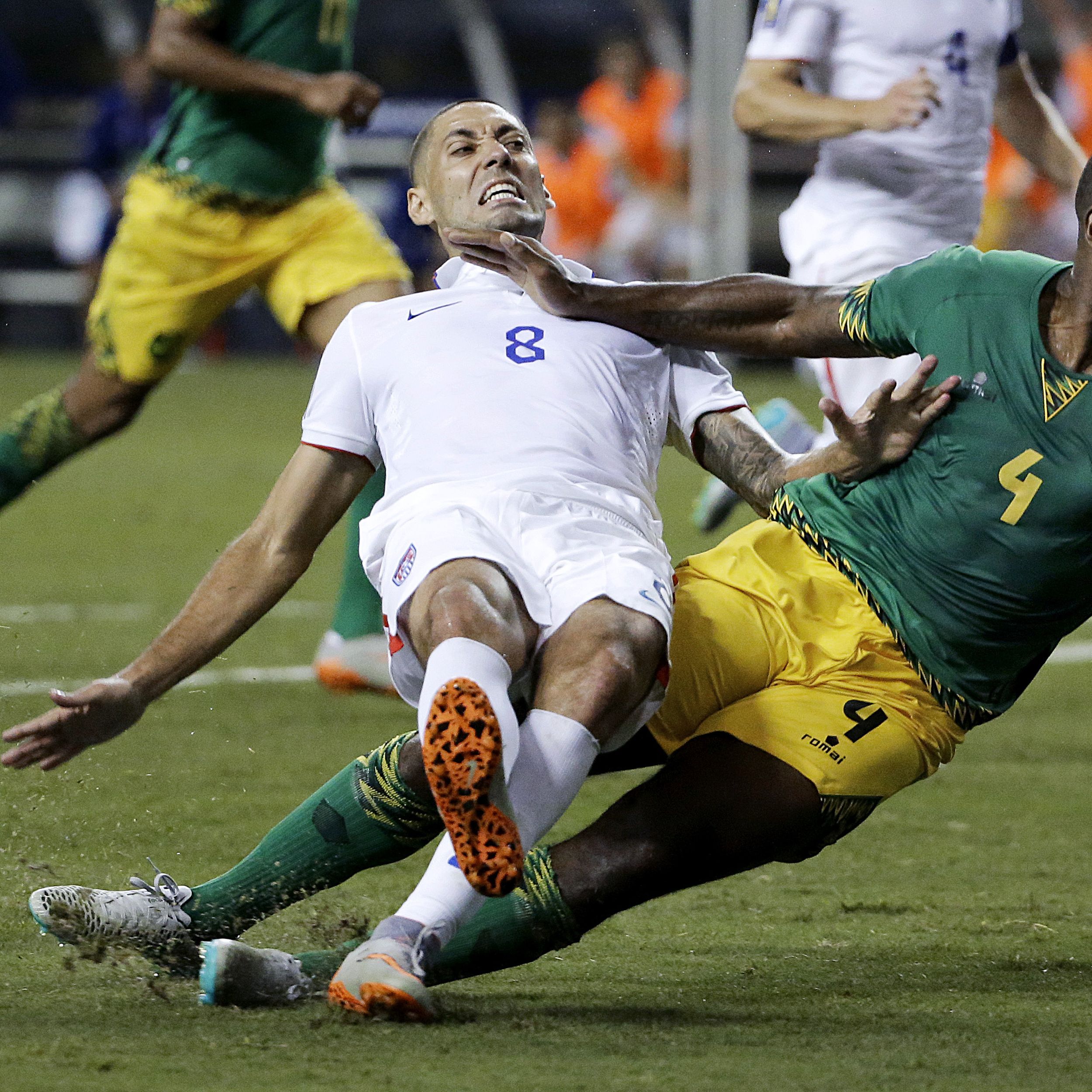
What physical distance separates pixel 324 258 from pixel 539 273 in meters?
2.68

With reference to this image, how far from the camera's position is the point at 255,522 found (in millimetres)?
3418

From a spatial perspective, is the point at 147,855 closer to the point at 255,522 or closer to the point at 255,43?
the point at 255,522

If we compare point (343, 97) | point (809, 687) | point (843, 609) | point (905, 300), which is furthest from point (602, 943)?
point (343, 97)

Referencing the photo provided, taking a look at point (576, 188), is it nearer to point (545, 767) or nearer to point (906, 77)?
point (906, 77)

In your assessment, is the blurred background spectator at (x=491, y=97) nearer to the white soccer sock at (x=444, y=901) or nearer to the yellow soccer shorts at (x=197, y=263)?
the yellow soccer shorts at (x=197, y=263)

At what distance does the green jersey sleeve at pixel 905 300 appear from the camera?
3.41 m

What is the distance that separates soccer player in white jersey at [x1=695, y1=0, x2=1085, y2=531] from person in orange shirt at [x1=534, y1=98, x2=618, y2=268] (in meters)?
11.9

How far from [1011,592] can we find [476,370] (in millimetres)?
932

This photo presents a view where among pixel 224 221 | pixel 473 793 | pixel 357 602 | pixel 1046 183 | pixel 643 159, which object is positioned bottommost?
pixel 643 159

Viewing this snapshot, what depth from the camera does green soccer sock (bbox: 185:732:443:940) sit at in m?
3.34

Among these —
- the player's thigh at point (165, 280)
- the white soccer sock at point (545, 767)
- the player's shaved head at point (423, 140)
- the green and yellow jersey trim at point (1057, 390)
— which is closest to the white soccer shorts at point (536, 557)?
the white soccer sock at point (545, 767)

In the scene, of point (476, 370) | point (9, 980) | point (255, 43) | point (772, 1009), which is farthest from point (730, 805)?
point (255, 43)

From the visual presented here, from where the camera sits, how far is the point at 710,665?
3412 mm

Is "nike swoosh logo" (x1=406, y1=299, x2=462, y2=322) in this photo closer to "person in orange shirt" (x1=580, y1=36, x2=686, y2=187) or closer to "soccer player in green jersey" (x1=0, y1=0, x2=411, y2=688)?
"soccer player in green jersey" (x1=0, y1=0, x2=411, y2=688)
